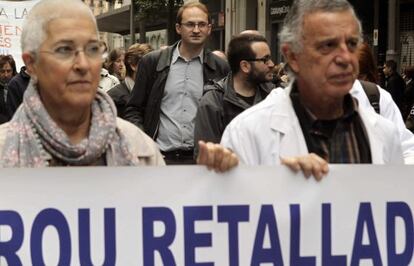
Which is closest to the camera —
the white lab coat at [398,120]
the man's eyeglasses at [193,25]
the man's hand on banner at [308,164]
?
the man's hand on banner at [308,164]

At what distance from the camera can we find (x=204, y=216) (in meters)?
2.44

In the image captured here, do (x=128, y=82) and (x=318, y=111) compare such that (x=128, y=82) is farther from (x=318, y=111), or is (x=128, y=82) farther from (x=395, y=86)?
(x=395, y=86)

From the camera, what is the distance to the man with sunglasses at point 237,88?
429cm

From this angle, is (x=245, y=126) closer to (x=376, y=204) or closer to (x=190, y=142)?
(x=376, y=204)

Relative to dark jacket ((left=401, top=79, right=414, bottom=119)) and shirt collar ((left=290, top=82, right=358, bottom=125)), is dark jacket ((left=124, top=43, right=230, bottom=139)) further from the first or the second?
dark jacket ((left=401, top=79, right=414, bottom=119))

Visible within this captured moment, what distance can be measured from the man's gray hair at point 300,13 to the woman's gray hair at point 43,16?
28.2 inches

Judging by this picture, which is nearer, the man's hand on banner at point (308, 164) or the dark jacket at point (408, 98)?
the man's hand on banner at point (308, 164)

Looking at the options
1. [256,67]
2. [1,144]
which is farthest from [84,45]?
[256,67]

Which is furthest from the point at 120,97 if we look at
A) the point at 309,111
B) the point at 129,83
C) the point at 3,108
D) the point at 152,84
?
the point at 309,111

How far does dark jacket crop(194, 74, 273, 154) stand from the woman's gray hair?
1.98 m

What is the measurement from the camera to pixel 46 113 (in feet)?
7.54

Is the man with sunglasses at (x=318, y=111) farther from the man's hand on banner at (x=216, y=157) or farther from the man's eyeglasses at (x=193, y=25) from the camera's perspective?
the man's eyeglasses at (x=193, y=25)

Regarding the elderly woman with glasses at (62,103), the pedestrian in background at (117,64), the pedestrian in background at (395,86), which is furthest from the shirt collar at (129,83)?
the pedestrian in background at (395,86)

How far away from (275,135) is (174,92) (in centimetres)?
255
